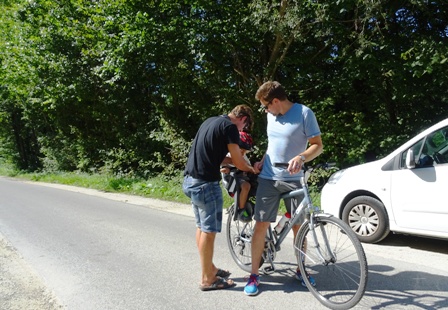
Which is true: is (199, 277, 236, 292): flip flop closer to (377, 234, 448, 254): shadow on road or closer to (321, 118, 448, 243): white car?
(321, 118, 448, 243): white car

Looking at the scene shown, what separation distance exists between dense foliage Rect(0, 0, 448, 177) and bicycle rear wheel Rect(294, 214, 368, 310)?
552 centimetres

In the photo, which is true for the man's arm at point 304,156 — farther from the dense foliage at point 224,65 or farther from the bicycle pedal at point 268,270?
the dense foliage at point 224,65

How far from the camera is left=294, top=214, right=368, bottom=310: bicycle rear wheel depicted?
3.21 m

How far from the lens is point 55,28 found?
17.7 metres

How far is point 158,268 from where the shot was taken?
15.8ft

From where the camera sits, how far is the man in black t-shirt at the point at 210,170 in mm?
3736

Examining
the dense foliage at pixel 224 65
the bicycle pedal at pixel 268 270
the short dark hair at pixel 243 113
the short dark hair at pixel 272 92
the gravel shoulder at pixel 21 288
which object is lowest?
the gravel shoulder at pixel 21 288

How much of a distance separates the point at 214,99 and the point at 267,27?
4.20 m

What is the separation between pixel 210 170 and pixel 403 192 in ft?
9.16

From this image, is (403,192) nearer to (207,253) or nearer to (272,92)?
(272,92)

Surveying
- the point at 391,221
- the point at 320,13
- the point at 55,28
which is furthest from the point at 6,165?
the point at 391,221

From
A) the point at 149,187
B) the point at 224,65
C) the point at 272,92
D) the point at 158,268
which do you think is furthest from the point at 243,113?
the point at 149,187

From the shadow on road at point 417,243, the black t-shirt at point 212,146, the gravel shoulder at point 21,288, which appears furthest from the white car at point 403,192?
the gravel shoulder at point 21,288

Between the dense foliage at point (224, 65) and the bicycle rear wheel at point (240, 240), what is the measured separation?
5.26 m
